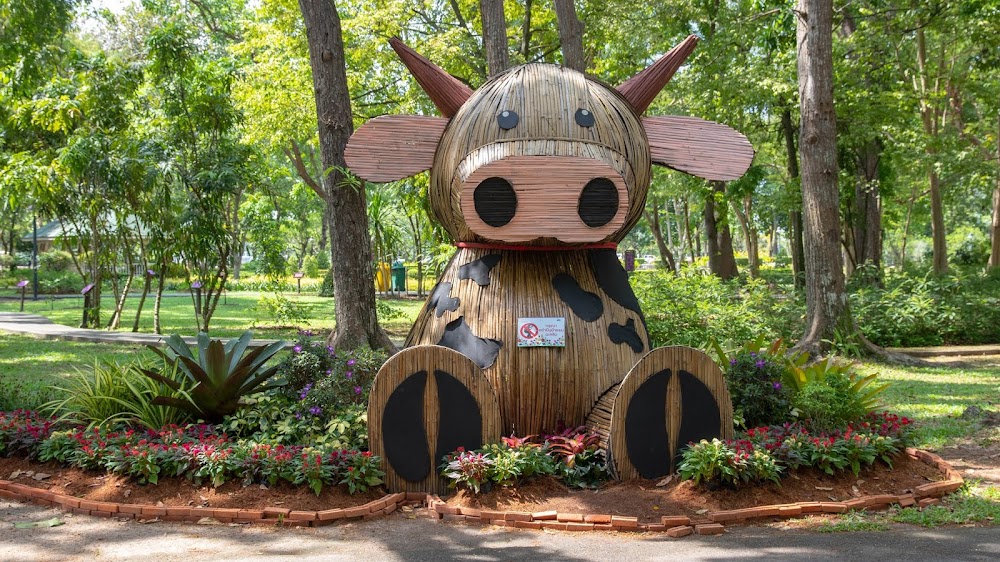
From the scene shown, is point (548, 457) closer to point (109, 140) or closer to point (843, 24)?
point (109, 140)

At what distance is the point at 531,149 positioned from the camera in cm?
500

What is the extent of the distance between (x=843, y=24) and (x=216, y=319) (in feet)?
48.0

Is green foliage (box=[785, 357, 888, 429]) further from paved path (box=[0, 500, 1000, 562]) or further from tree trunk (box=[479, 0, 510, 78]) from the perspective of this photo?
tree trunk (box=[479, 0, 510, 78])

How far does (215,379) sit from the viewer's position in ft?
20.3

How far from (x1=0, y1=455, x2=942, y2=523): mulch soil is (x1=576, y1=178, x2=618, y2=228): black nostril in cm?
160

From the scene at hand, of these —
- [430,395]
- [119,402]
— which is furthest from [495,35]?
[430,395]

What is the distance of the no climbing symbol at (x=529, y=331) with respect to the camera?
5215 millimetres

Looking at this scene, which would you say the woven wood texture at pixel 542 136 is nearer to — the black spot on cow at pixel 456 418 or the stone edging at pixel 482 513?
the black spot on cow at pixel 456 418

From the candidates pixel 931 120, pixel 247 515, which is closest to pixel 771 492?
pixel 247 515

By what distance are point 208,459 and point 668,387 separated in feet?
9.39

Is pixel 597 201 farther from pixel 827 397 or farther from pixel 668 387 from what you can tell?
pixel 827 397

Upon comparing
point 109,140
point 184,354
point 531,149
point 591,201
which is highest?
point 109,140

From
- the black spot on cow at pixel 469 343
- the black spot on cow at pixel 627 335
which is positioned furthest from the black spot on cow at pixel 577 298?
the black spot on cow at pixel 469 343

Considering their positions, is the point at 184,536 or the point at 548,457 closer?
the point at 184,536
